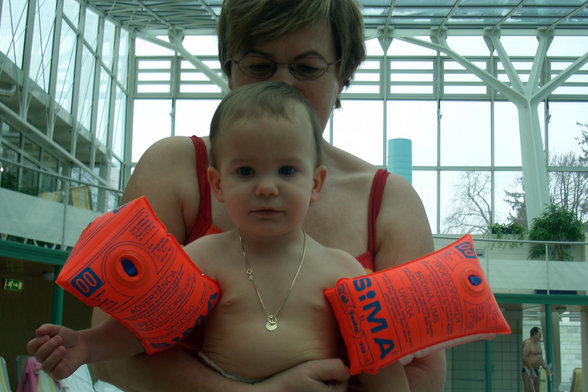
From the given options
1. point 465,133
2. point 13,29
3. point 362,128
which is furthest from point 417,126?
point 13,29

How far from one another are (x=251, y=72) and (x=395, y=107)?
25498 millimetres

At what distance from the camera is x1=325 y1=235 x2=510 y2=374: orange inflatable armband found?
168 cm

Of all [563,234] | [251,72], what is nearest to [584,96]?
[563,234]

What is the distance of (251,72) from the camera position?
2020mm

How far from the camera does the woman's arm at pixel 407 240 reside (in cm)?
191

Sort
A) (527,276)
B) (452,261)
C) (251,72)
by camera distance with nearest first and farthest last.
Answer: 1. (452,261)
2. (251,72)
3. (527,276)

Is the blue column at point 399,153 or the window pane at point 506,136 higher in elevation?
the window pane at point 506,136

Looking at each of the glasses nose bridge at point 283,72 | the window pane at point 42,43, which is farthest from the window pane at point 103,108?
the glasses nose bridge at point 283,72

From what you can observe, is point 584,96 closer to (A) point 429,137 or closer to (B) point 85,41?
(A) point 429,137

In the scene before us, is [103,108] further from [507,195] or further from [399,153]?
[507,195]

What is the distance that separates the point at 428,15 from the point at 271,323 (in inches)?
915

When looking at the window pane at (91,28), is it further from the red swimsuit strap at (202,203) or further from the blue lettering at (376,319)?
the blue lettering at (376,319)

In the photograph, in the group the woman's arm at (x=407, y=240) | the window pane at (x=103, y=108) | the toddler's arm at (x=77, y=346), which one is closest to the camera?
the toddler's arm at (x=77, y=346)

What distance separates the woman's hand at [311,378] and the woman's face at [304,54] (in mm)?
828
